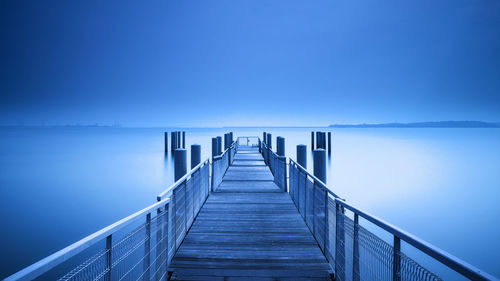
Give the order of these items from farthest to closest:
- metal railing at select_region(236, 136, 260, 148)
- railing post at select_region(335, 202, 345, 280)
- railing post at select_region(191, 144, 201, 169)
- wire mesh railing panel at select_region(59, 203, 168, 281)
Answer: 1. metal railing at select_region(236, 136, 260, 148)
2. railing post at select_region(191, 144, 201, 169)
3. railing post at select_region(335, 202, 345, 280)
4. wire mesh railing panel at select_region(59, 203, 168, 281)

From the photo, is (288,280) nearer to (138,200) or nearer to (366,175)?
(138,200)

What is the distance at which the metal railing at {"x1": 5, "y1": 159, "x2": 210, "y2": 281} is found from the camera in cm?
192

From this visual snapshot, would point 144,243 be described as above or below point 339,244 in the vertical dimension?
above

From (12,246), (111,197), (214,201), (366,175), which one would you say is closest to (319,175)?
(214,201)

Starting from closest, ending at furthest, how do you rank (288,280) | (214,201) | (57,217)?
(288,280), (214,201), (57,217)

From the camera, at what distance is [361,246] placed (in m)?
3.12

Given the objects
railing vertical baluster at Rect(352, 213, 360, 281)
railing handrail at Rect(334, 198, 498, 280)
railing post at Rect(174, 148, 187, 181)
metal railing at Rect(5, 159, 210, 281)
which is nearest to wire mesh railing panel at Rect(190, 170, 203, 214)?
metal railing at Rect(5, 159, 210, 281)

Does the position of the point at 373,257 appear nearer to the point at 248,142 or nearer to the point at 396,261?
the point at 396,261

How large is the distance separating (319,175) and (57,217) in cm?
1315

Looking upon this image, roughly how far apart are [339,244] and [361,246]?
0.74 m

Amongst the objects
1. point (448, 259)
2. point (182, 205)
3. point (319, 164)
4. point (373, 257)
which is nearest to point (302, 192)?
point (319, 164)

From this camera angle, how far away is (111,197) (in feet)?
57.3

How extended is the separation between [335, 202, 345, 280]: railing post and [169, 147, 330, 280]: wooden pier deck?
34 centimetres

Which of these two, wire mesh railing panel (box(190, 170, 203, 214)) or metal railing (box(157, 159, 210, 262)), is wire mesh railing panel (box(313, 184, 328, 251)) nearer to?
metal railing (box(157, 159, 210, 262))
